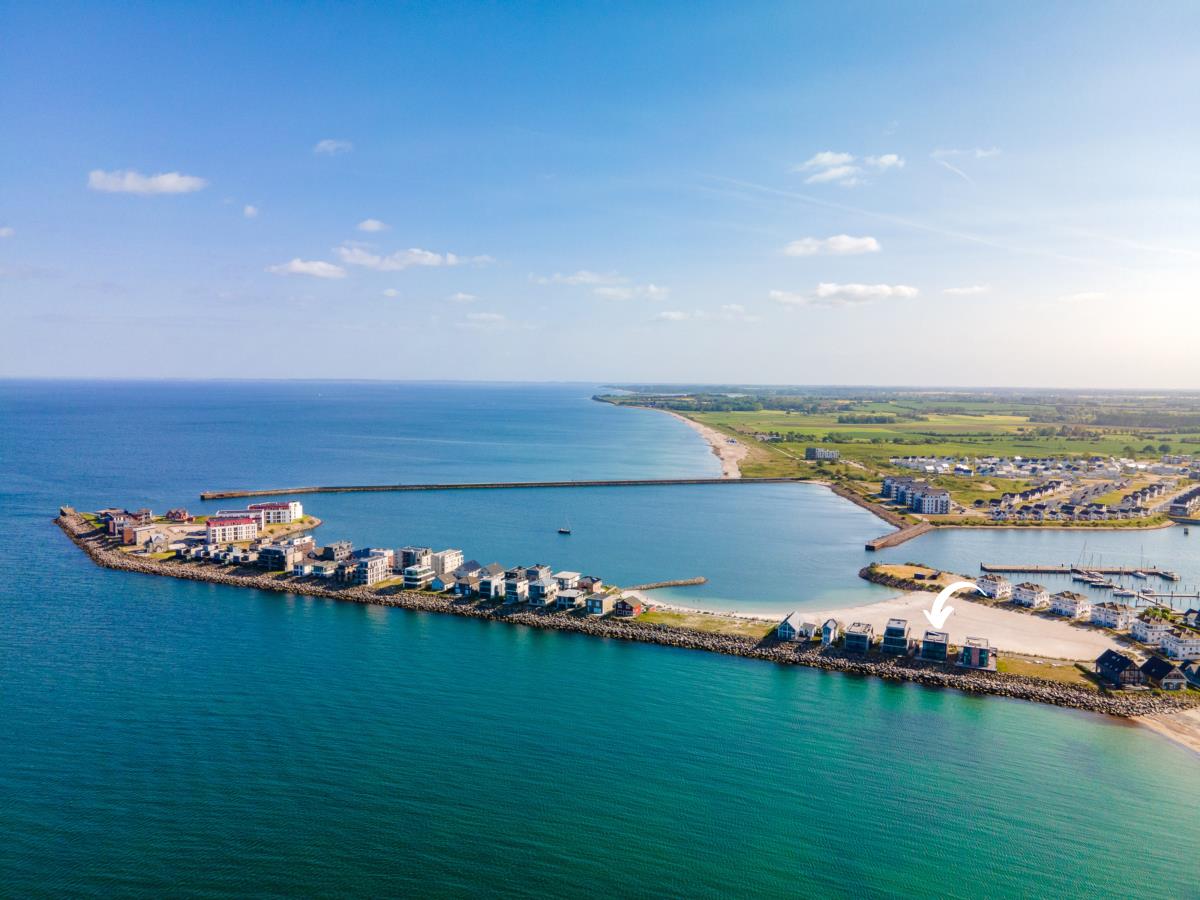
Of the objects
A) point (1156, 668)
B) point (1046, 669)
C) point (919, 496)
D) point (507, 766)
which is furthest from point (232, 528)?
point (919, 496)

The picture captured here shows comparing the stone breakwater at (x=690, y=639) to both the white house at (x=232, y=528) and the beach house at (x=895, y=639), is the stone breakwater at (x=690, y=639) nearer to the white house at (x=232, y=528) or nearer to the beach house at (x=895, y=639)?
the beach house at (x=895, y=639)

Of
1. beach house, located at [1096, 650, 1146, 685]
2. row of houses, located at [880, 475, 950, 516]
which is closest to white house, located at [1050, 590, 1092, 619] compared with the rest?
beach house, located at [1096, 650, 1146, 685]

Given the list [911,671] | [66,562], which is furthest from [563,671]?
[66,562]

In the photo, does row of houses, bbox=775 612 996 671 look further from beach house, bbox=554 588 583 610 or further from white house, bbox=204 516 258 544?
white house, bbox=204 516 258 544

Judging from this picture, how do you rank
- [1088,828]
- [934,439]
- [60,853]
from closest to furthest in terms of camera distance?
[60,853] → [1088,828] → [934,439]

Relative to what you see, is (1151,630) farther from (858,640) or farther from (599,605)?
(599,605)

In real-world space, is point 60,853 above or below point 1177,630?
below

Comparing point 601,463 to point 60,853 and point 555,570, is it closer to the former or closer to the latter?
point 555,570
